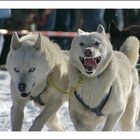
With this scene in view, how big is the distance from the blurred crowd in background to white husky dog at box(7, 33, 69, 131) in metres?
3.33

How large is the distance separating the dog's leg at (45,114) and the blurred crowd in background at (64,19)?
3.46 m

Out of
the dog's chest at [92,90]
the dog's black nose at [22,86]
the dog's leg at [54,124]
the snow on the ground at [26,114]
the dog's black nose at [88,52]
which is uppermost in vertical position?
the dog's black nose at [88,52]

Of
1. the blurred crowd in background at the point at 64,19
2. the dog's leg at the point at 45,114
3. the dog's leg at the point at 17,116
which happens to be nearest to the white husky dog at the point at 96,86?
the dog's leg at the point at 45,114

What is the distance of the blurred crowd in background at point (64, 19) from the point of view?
Result: 852 centimetres

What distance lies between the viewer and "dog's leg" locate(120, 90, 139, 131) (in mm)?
5348

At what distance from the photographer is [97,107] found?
488cm

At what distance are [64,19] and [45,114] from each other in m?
4.04

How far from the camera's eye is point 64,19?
8.87 m

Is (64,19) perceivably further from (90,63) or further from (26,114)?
(90,63)

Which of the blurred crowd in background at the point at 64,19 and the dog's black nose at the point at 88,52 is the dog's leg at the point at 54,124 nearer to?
the dog's black nose at the point at 88,52

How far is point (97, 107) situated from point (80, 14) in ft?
13.1

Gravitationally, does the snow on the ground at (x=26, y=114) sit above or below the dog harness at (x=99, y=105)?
below
